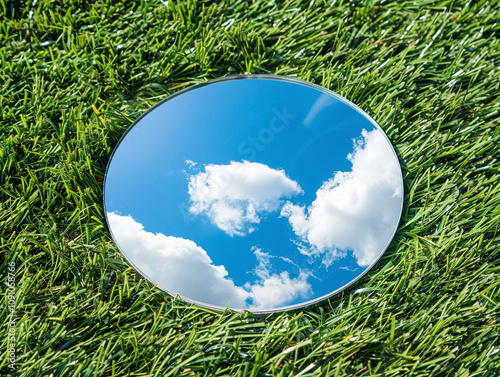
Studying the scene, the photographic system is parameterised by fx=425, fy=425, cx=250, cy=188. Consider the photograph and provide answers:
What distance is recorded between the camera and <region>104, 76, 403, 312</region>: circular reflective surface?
174 centimetres

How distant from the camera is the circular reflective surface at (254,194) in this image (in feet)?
5.71

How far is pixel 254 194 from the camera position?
73.3 inches

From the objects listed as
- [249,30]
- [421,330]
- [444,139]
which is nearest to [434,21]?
[444,139]

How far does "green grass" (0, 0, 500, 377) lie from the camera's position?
1.62m

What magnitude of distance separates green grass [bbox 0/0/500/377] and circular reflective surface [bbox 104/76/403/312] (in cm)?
12

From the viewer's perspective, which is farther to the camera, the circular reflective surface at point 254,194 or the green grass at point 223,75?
the circular reflective surface at point 254,194

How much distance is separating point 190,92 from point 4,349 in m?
1.35

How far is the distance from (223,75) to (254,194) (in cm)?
87

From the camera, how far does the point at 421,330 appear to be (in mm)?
1644

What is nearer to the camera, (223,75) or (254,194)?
(254,194)

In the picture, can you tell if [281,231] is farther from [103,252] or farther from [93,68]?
[93,68]

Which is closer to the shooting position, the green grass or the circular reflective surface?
the green grass

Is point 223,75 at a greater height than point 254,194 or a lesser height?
greater

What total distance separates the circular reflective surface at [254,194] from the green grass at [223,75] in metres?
0.12
